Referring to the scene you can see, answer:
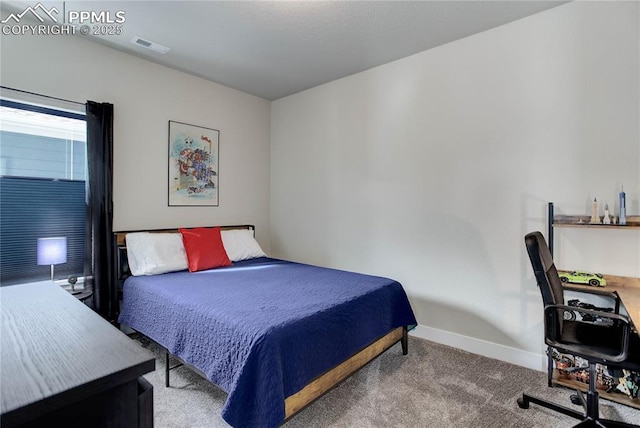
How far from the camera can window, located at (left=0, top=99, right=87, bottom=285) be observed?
2.58 meters

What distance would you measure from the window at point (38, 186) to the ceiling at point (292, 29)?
845 millimetres

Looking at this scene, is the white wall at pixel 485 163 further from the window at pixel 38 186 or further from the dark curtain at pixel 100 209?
the window at pixel 38 186

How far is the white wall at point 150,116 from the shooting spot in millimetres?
2738

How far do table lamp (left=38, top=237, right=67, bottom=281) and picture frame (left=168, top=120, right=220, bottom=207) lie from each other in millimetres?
1125

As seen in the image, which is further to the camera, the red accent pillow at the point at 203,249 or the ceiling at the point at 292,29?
the red accent pillow at the point at 203,249

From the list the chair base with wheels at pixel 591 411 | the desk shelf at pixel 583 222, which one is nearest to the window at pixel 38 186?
the chair base with wheels at pixel 591 411

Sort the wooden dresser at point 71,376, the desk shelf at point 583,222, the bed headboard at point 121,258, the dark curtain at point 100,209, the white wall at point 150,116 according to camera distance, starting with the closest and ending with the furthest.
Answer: the wooden dresser at point 71,376, the desk shelf at point 583,222, the white wall at point 150,116, the dark curtain at point 100,209, the bed headboard at point 121,258

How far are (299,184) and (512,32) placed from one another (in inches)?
107

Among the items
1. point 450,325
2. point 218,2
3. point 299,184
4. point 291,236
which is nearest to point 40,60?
point 218,2

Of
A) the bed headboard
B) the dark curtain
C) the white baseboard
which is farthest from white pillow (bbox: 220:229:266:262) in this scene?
the white baseboard

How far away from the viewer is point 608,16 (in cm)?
226

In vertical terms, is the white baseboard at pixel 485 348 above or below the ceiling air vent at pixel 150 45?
below

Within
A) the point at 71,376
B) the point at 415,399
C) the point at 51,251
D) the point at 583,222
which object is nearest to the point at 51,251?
the point at 51,251

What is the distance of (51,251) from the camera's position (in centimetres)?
252
